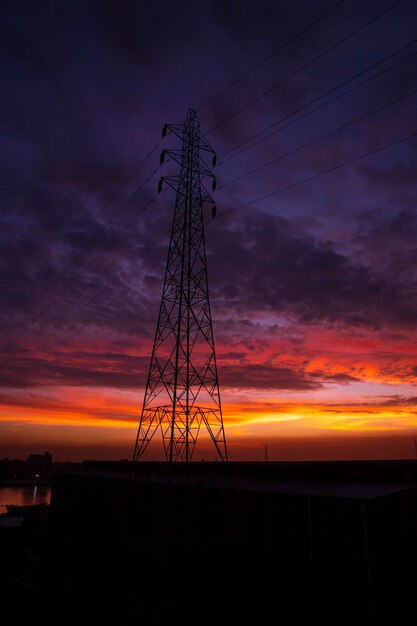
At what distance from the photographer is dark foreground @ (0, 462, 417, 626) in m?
18.7

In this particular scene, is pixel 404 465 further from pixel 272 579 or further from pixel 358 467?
pixel 272 579

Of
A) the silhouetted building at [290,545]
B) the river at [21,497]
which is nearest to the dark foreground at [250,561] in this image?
the silhouetted building at [290,545]

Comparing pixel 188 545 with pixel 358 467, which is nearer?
pixel 188 545

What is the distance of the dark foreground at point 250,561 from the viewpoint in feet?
61.5

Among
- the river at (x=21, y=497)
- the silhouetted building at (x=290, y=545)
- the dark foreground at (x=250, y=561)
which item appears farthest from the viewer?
the river at (x=21, y=497)

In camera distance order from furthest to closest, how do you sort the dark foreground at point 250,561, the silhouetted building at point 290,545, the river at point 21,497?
1. the river at point 21,497
2. the dark foreground at point 250,561
3. the silhouetted building at point 290,545

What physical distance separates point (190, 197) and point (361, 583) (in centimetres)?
2580

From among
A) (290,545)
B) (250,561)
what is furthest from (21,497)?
(290,545)

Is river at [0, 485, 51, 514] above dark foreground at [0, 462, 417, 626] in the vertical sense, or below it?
below

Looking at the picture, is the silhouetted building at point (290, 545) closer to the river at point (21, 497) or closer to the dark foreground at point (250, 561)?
the dark foreground at point (250, 561)

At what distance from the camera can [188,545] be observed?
22875 millimetres

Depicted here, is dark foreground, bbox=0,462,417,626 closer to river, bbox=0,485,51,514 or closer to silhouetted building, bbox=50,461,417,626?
silhouetted building, bbox=50,461,417,626

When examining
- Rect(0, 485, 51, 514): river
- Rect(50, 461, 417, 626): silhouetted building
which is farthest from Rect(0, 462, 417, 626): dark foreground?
Rect(0, 485, 51, 514): river

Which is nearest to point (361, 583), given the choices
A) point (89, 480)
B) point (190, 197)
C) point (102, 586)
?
point (102, 586)
